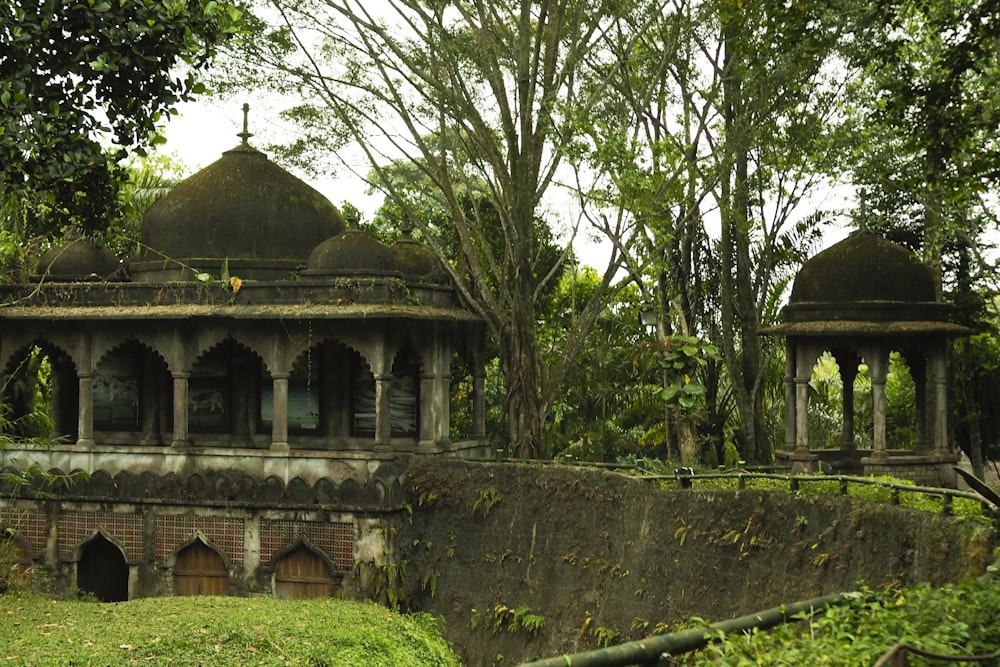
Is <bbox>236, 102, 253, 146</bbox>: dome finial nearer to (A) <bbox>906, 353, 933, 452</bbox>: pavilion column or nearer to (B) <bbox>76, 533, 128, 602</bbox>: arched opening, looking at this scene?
(B) <bbox>76, 533, 128, 602</bbox>: arched opening

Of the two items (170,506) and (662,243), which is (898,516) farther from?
(170,506)

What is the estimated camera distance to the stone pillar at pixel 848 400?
21781mm

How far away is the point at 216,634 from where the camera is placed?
14.5 m

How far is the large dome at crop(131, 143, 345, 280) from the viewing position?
70.3 ft

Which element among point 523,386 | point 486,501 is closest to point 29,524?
point 486,501

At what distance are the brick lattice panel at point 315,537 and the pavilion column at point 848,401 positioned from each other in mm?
9205

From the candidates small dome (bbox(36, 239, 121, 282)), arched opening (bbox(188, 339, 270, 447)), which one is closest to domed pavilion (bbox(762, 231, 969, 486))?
arched opening (bbox(188, 339, 270, 447))

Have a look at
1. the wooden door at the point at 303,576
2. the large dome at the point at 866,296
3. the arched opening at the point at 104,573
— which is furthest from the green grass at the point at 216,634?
the large dome at the point at 866,296

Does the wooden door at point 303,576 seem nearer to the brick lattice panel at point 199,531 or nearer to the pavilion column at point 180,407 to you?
the brick lattice panel at point 199,531

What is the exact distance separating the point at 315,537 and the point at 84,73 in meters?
9.12

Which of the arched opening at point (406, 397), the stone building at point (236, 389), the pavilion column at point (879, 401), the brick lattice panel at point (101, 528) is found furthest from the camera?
the arched opening at point (406, 397)

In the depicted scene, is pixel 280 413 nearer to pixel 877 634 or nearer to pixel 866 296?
pixel 866 296

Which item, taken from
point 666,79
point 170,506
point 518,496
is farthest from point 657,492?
point 666,79

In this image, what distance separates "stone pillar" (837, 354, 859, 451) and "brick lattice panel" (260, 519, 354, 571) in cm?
920
